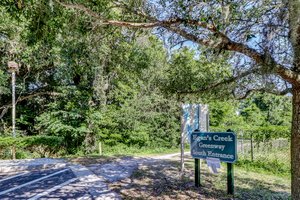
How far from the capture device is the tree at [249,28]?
321 centimetres

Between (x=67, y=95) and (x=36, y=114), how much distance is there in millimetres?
2994

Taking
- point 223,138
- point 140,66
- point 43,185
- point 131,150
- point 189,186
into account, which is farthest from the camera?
point 131,150

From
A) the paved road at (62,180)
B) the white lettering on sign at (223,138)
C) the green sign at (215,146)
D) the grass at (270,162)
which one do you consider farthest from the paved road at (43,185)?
the grass at (270,162)

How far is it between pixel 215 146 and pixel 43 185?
12.2 feet

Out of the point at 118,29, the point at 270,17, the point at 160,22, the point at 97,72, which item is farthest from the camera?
the point at 97,72

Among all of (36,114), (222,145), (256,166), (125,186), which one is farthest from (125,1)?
(36,114)

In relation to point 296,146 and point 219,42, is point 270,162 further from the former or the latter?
point 219,42

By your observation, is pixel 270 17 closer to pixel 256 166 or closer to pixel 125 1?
pixel 125 1

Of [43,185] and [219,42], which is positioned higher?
[219,42]

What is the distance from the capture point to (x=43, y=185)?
542cm

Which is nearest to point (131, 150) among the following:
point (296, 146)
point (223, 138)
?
point (223, 138)

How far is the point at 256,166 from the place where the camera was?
853cm

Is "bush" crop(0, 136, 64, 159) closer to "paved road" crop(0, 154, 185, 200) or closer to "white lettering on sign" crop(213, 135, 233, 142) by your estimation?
"paved road" crop(0, 154, 185, 200)

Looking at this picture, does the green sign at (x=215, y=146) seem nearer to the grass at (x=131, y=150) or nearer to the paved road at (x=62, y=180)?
the paved road at (x=62, y=180)
